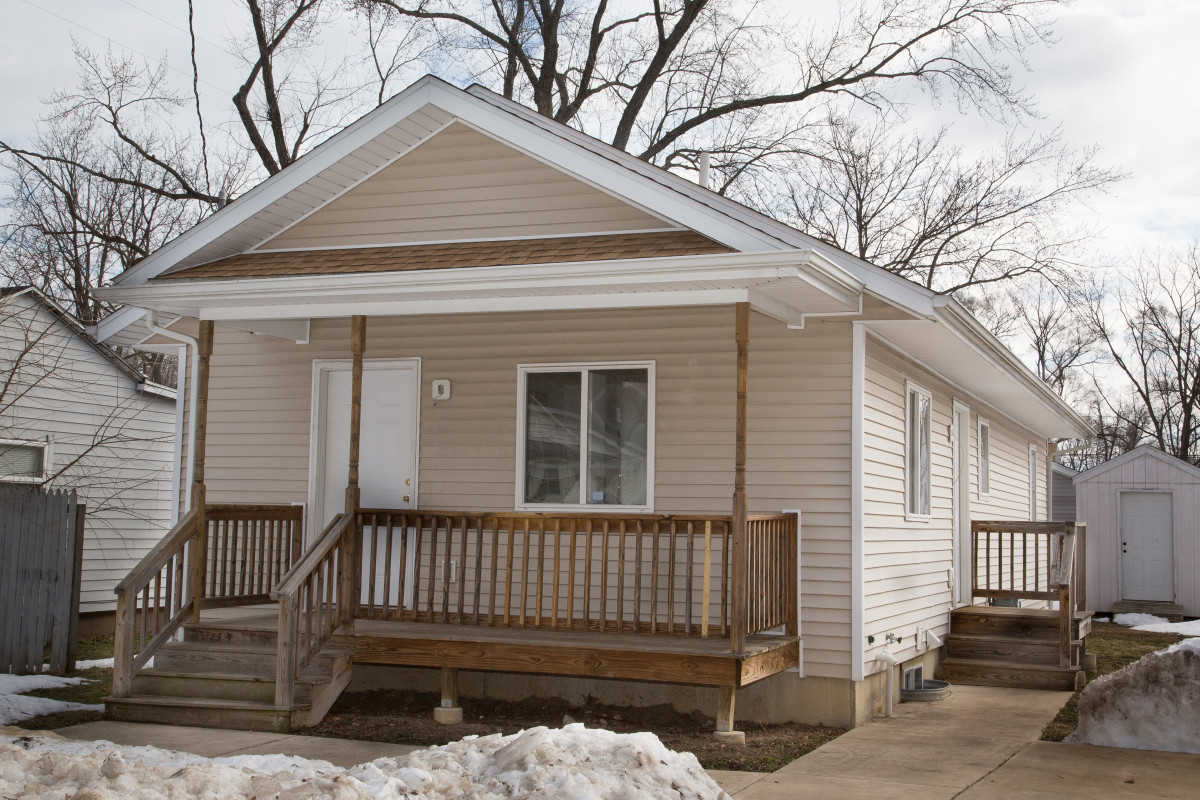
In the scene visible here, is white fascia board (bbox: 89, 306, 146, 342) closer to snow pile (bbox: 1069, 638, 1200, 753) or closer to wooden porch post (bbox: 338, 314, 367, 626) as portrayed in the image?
wooden porch post (bbox: 338, 314, 367, 626)

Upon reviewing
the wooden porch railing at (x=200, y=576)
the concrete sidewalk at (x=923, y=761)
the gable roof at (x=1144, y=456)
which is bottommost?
the concrete sidewalk at (x=923, y=761)

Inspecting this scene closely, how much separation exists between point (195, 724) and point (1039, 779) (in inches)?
221

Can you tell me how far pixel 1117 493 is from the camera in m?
20.6

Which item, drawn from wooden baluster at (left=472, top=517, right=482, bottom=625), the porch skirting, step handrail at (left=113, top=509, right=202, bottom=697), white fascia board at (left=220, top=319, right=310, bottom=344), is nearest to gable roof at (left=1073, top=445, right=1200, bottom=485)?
the porch skirting

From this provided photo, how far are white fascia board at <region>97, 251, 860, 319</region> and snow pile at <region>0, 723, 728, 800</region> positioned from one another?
3098 millimetres

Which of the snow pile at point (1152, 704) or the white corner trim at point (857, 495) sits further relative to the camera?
the white corner trim at point (857, 495)

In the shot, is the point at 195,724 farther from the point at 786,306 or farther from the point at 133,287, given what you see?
the point at 786,306

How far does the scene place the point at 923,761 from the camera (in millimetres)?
7320

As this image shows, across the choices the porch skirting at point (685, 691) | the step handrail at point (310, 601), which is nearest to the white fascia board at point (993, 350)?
the porch skirting at point (685, 691)

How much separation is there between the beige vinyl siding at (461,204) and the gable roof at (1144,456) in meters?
14.5

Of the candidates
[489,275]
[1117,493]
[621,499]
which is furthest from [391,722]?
[1117,493]

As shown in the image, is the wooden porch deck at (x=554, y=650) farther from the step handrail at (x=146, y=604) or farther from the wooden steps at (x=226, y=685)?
the step handrail at (x=146, y=604)

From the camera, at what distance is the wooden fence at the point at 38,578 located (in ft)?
37.1

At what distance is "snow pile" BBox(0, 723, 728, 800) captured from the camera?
192 inches
